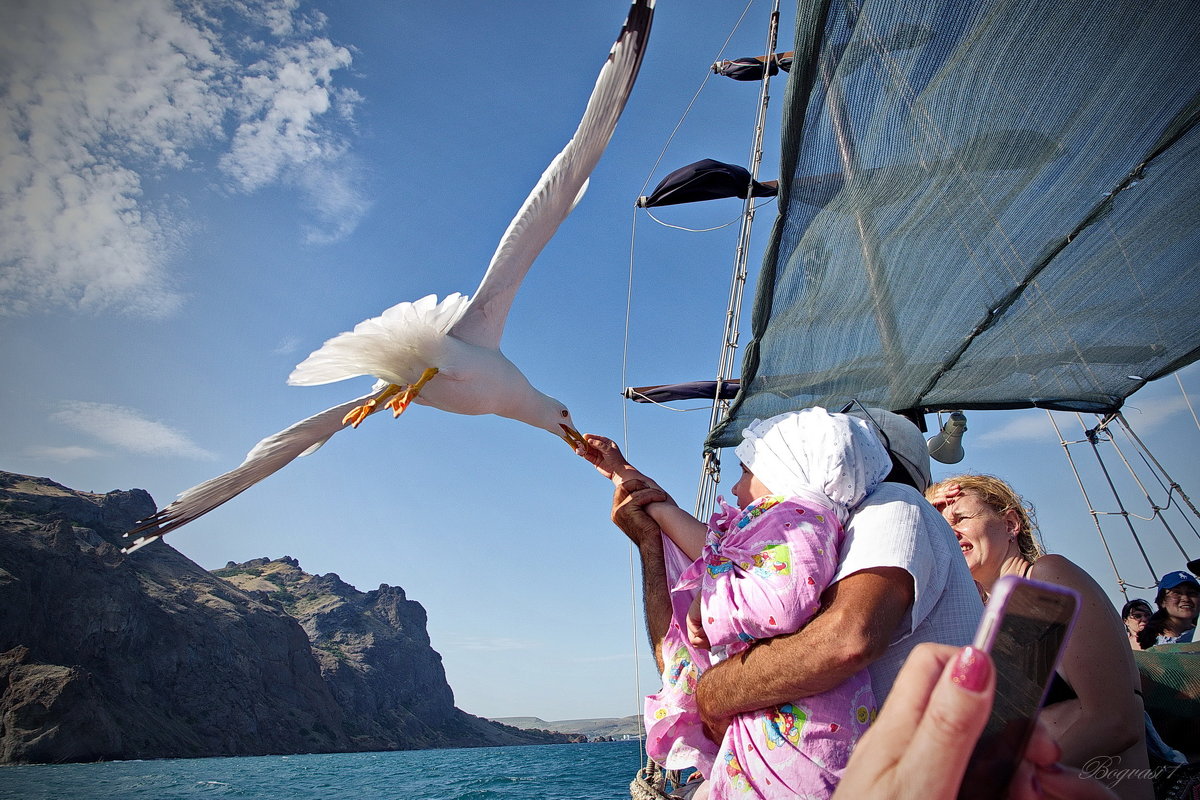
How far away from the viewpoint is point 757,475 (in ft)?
3.97

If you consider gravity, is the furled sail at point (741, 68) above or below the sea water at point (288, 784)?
above

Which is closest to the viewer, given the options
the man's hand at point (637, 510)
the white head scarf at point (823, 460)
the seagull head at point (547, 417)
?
the white head scarf at point (823, 460)

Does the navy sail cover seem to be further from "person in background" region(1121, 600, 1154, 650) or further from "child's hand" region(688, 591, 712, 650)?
"child's hand" region(688, 591, 712, 650)

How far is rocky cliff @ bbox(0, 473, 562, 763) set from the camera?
172 ft

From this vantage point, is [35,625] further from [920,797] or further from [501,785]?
[920,797]

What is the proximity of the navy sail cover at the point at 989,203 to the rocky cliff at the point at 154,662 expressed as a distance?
62808mm

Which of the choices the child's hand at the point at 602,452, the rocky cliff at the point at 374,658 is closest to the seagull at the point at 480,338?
the child's hand at the point at 602,452

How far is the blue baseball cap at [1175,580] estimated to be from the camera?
346 centimetres

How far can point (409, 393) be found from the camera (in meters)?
4.02

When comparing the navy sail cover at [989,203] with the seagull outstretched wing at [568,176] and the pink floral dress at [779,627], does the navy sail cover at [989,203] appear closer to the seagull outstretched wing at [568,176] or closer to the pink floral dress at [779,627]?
the seagull outstretched wing at [568,176]

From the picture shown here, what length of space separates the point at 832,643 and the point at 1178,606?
3601 mm

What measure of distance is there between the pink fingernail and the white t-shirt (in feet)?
1.83

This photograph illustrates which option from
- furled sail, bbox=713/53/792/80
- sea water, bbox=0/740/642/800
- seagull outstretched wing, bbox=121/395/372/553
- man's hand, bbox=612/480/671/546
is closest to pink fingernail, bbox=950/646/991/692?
man's hand, bbox=612/480/671/546

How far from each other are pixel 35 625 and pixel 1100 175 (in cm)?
7842
